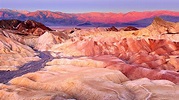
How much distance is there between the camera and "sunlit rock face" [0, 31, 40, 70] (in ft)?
268

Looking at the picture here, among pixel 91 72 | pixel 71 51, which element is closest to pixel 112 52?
pixel 71 51

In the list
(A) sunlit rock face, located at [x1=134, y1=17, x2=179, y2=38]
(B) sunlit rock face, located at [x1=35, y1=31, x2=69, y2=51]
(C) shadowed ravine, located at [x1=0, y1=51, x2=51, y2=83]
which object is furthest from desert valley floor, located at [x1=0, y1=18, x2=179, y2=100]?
(A) sunlit rock face, located at [x1=134, y1=17, x2=179, y2=38]

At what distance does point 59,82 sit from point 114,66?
2158 centimetres

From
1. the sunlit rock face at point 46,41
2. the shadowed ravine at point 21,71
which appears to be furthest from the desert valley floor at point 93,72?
the sunlit rock face at point 46,41

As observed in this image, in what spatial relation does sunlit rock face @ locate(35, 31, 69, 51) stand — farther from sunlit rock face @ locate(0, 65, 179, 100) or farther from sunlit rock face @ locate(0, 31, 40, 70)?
sunlit rock face @ locate(0, 65, 179, 100)

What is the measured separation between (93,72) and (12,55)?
38.5 metres

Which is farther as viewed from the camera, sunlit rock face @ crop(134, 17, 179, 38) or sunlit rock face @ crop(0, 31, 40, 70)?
sunlit rock face @ crop(134, 17, 179, 38)

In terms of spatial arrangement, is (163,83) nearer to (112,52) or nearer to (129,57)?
(129,57)

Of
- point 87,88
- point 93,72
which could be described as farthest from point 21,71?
point 87,88

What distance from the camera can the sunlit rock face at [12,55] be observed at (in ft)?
268

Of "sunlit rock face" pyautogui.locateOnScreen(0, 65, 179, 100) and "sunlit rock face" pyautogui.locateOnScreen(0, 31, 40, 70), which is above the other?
"sunlit rock face" pyautogui.locateOnScreen(0, 65, 179, 100)

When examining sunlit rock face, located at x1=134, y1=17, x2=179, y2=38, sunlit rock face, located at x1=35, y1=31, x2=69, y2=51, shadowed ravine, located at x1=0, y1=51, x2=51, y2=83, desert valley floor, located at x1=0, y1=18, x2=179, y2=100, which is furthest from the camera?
sunlit rock face, located at x1=134, y1=17, x2=179, y2=38

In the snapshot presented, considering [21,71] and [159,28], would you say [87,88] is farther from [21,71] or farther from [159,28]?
[159,28]

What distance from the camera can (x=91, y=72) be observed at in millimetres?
61938
